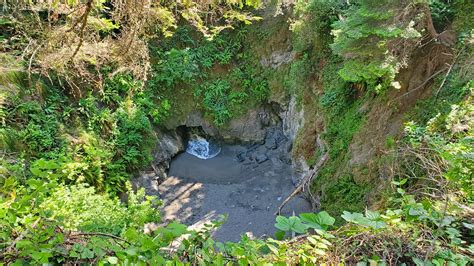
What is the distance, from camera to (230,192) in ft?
30.4

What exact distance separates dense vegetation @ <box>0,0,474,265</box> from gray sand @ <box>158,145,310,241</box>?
40.6 inches

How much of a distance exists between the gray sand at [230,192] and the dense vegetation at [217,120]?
103 cm

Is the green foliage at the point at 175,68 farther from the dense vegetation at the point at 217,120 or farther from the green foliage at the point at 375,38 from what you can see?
the green foliage at the point at 375,38

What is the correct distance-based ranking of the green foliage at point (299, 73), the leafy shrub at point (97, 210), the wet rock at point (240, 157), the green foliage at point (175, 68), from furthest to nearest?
the green foliage at point (175, 68), the wet rock at point (240, 157), the green foliage at point (299, 73), the leafy shrub at point (97, 210)

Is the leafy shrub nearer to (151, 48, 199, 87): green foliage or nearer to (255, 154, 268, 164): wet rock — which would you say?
(255, 154, 268, 164): wet rock

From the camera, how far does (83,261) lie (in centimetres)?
153

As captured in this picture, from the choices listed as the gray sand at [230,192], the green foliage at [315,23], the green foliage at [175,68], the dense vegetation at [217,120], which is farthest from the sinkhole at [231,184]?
the green foliage at [315,23]

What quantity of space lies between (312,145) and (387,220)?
7.11m

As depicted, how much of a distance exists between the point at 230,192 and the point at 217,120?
3023 millimetres

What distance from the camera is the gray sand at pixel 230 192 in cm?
825

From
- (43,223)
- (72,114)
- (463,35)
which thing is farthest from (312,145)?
(43,223)

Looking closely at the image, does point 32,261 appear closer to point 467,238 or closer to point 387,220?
point 387,220

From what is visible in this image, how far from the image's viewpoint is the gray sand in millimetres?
8250

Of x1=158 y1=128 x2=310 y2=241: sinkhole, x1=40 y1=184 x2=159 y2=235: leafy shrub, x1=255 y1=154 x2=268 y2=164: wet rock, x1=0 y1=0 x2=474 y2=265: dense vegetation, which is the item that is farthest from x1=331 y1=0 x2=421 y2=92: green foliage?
x1=40 y1=184 x2=159 y2=235: leafy shrub
